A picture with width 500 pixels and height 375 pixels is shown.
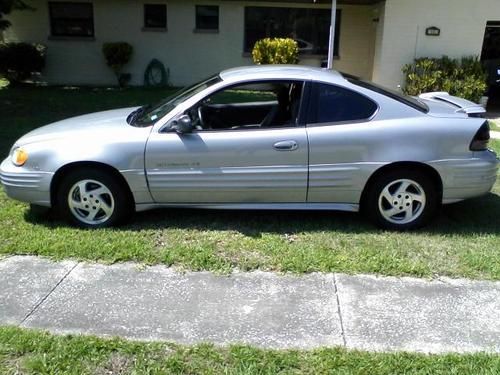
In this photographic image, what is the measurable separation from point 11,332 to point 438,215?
13.3 ft

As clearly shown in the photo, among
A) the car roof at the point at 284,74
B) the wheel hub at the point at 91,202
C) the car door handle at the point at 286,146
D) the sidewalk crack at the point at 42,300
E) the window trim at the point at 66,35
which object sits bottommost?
the sidewalk crack at the point at 42,300

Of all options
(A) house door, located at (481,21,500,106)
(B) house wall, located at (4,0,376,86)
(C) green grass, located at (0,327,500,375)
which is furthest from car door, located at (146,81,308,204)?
(B) house wall, located at (4,0,376,86)

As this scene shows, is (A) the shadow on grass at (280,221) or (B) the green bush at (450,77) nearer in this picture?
(A) the shadow on grass at (280,221)

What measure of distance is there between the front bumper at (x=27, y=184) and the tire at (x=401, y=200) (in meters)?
2.97

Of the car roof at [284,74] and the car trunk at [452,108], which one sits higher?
the car roof at [284,74]

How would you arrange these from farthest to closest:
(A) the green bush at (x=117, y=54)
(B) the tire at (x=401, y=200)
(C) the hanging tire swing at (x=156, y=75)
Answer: (C) the hanging tire swing at (x=156, y=75)
(A) the green bush at (x=117, y=54)
(B) the tire at (x=401, y=200)

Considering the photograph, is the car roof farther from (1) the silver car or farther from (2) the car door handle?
(2) the car door handle

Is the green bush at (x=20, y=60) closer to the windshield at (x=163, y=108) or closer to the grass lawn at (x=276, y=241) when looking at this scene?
the grass lawn at (x=276, y=241)

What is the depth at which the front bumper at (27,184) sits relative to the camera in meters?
4.44

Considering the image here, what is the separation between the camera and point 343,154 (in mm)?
4410

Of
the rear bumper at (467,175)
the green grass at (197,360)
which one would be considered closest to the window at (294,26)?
the rear bumper at (467,175)

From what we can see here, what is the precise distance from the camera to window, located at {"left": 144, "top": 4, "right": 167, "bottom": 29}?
1548 centimetres

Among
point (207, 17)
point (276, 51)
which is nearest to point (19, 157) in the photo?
point (276, 51)

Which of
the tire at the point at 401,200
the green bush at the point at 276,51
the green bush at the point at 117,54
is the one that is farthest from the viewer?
the green bush at the point at 117,54
